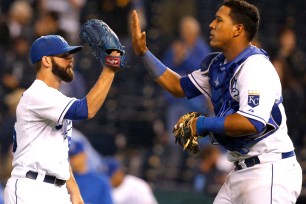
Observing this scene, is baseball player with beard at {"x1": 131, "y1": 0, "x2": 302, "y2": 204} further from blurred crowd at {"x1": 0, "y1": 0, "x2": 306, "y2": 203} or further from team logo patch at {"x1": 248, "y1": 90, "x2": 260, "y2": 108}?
blurred crowd at {"x1": 0, "y1": 0, "x2": 306, "y2": 203}

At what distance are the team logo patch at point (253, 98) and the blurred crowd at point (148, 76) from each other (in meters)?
4.00

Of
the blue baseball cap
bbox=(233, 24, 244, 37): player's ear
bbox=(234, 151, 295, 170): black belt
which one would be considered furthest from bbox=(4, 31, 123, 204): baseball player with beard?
bbox=(234, 151, 295, 170): black belt

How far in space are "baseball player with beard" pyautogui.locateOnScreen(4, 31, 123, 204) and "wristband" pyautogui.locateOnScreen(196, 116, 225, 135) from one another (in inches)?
22.1

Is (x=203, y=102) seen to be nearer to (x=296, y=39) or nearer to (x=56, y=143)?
(x=296, y=39)

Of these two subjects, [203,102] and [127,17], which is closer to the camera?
[203,102]

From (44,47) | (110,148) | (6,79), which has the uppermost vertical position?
(44,47)

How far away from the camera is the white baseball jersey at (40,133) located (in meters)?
5.27

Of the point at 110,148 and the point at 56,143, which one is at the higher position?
the point at 56,143

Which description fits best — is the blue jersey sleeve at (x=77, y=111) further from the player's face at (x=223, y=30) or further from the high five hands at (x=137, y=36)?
the player's face at (x=223, y=30)

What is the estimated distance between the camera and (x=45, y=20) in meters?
10.9

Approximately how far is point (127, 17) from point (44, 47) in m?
5.52

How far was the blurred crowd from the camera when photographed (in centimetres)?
966

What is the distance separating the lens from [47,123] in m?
5.38

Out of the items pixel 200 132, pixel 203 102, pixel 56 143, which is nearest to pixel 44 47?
pixel 56 143
